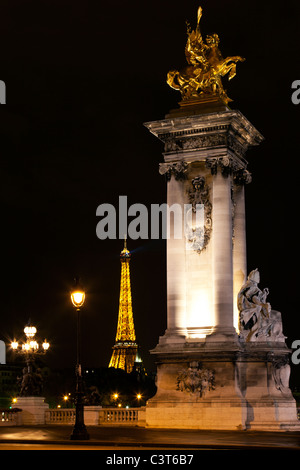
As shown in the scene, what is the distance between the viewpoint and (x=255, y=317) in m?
44.3

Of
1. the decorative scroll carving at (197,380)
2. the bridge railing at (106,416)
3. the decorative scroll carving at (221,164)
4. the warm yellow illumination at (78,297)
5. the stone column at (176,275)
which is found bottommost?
the bridge railing at (106,416)

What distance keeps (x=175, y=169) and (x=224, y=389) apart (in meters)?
11.0

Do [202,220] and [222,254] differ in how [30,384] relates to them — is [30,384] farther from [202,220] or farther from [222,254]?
[222,254]

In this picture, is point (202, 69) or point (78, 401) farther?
point (202, 69)

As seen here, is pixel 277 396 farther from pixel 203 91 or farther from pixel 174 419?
pixel 203 91

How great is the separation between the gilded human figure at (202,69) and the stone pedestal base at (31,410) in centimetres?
1802

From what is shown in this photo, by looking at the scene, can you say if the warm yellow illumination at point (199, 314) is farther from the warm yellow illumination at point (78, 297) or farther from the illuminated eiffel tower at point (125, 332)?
the illuminated eiffel tower at point (125, 332)

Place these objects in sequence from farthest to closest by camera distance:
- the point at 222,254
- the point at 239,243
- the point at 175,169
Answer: the point at 239,243
the point at 175,169
the point at 222,254

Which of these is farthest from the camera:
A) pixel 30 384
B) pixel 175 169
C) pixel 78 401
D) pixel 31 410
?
pixel 30 384

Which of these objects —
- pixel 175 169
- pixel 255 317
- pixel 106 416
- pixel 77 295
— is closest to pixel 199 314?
pixel 255 317

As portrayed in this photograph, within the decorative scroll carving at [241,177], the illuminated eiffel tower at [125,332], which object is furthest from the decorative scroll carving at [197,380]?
the illuminated eiffel tower at [125,332]

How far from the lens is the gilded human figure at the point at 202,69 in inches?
1848

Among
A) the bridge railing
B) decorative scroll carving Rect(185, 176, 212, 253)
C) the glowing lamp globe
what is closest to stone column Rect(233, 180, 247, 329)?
decorative scroll carving Rect(185, 176, 212, 253)
